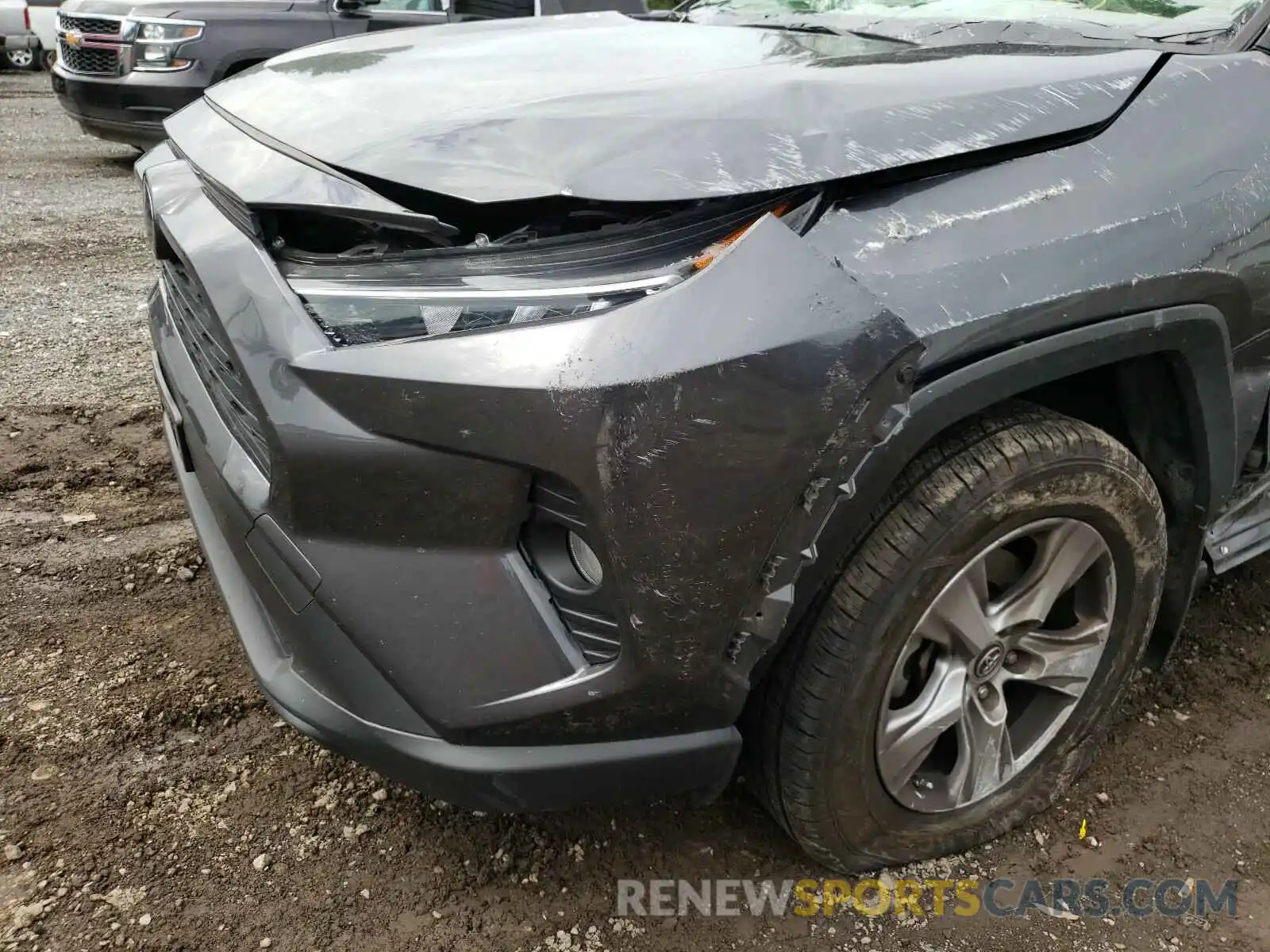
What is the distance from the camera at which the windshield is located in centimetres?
205

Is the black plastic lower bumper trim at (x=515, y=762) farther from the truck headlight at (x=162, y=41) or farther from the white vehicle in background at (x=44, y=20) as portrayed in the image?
the white vehicle in background at (x=44, y=20)

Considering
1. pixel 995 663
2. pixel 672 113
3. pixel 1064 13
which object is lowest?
pixel 995 663

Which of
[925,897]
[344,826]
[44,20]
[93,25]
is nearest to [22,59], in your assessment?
[44,20]

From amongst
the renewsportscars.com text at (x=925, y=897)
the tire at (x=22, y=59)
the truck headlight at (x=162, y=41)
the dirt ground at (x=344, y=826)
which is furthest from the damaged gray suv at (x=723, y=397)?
the tire at (x=22, y=59)

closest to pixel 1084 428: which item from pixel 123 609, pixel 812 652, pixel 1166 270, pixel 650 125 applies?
pixel 1166 270

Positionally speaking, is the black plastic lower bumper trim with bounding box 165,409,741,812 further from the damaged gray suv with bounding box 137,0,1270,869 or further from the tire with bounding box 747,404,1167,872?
the tire with bounding box 747,404,1167,872

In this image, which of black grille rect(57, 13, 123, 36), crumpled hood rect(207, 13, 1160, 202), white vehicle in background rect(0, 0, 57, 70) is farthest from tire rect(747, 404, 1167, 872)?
white vehicle in background rect(0, 0, 57, 70)

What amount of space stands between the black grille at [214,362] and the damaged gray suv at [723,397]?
0.02m

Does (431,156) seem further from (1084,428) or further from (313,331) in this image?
(1084,428)

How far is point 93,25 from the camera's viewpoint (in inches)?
294

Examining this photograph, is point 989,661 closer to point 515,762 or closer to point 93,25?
point 515,762

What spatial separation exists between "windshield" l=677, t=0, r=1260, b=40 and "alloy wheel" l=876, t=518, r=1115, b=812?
1121 millimetres

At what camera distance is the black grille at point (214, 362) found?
159 cm

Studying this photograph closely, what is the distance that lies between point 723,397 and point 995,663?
947mm
